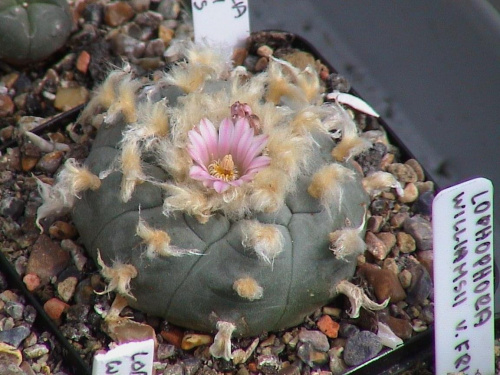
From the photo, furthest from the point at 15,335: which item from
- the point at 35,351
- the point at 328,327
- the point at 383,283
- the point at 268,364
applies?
the point at 383,283

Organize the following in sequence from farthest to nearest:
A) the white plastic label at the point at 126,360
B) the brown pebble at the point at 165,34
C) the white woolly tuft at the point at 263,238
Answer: the brown pebble at the point at 165,34, the white woolly tuft at the point at 263,238, the white plastic label at the point at 126,360

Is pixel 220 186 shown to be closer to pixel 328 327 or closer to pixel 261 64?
pixel 328 327

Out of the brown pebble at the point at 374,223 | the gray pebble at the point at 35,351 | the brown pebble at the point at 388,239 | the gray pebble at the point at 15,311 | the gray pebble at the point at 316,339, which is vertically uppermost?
the brown pebble at the point at 374,223

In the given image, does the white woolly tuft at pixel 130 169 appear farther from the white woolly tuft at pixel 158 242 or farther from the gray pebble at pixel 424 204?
the gray pebble at pixel 424 204

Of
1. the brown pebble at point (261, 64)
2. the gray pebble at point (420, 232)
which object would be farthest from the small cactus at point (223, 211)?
the brown pebble at point (261, 64)

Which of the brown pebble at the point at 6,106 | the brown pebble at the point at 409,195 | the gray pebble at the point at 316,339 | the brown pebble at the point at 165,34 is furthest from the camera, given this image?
the brown pebble at the point at 165,34
